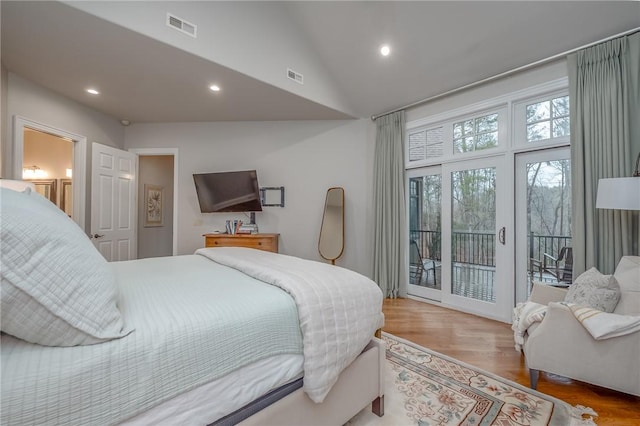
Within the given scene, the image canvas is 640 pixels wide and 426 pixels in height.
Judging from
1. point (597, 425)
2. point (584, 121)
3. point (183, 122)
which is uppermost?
point (183, 122)

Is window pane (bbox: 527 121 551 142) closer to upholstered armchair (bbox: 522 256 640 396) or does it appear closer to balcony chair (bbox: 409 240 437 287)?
upholstered armchair (bbox: 522 256 640 396)

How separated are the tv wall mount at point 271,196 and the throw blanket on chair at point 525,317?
10.5ft

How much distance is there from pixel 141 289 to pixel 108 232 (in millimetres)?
3297

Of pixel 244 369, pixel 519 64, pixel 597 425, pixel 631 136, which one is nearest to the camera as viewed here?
pixel 244 369

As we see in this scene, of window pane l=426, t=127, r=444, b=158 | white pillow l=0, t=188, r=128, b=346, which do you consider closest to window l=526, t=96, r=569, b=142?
window pane l=426, t=127, r=444, b=158

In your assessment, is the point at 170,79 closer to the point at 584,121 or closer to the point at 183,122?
the point at 183,122

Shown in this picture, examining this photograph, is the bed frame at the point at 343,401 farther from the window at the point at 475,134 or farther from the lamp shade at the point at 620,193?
the window at the point at 475,134

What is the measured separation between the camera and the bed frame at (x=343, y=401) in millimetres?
1083

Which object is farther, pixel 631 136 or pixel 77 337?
pixel 631 136

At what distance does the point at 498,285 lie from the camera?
3.12 m

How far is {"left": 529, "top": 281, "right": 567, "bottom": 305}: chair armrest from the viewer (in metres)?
2.17

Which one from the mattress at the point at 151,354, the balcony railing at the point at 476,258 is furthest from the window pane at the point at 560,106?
the mattress at the point at 151,354

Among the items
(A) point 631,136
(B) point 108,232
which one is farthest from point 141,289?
(A) point 631,136

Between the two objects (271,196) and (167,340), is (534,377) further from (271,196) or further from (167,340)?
(271,196)
